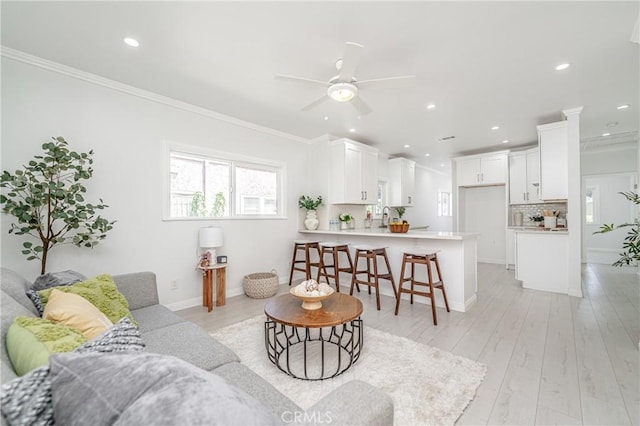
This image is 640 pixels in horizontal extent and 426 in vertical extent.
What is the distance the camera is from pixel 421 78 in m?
2.95

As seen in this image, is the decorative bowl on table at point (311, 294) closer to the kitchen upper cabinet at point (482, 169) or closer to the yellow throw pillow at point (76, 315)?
the yellow throw pillow at point (76, 315)

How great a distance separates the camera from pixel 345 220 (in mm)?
5188

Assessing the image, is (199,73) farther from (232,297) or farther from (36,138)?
(232,297)

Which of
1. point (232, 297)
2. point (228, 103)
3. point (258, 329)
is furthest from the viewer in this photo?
point (232, 297)

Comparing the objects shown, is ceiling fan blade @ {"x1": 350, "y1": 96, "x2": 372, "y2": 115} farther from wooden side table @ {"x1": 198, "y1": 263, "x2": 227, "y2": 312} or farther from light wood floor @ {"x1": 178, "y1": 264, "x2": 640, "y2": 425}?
wooden side table @ {"x1": 198, "y1": 263, "x2": 227, "y2": 312}

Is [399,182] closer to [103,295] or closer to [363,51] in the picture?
[363,51]

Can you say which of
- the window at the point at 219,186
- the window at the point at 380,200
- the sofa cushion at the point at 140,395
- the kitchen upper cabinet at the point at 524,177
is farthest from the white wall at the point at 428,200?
the sofa cushion at the point at 140,395

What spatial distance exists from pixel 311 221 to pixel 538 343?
3.48 meters

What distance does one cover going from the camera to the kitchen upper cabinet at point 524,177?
561 centimetres

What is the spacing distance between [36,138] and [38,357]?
9.18 feet

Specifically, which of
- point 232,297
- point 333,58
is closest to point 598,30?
point 333,58

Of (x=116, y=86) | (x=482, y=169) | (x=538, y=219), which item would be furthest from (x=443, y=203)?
(x=116, y=86)

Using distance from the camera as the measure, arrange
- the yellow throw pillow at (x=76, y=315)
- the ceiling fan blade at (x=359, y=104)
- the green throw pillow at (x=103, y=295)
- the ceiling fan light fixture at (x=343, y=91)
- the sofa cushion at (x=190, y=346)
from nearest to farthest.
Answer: the yellow throw pillow at (x=76, y=315), the sofa cushion at (x=190, y=346), the green throw pillow at (x=103, y=295), the ceiling fan light fixture at (x=343, y=91), the ceiling fan blade at (x=359, y=104)

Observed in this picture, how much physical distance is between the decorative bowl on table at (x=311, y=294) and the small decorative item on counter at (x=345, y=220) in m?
2.96
